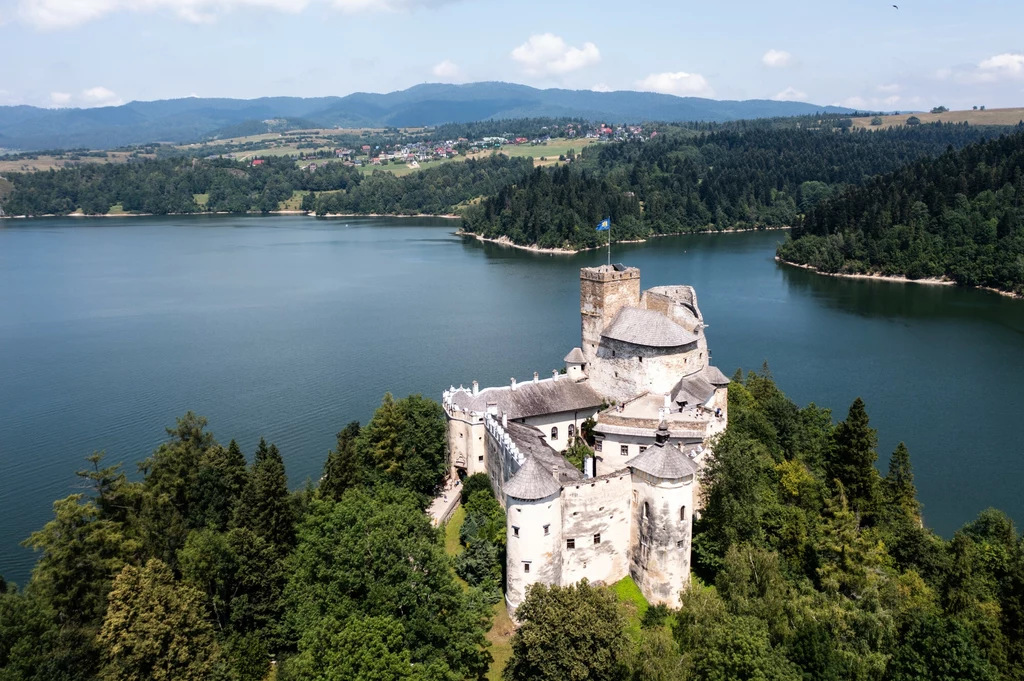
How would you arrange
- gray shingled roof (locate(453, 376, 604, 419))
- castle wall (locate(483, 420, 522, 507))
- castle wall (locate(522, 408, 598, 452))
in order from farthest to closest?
castle wall (locate(522, 408, 598, 452)) < gray shingled roof (locate(453, 376, 604, 419)) < castle wall (locate(483, 420, 522, 507))

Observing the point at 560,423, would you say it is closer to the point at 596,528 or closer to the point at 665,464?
the point at 596,528

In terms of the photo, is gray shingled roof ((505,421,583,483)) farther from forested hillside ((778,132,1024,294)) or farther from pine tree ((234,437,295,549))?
forested hillside ((778,132,1024,294))

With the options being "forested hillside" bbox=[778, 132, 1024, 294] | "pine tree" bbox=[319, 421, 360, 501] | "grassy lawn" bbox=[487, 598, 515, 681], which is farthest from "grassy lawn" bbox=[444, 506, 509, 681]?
"forested hillside" bbox=[778, 132, 1024, 294]

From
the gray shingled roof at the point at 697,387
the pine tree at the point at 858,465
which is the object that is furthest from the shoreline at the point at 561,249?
the pine tree at the point at 858,465

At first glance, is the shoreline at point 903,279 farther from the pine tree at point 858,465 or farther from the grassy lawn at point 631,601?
the grassy lawn at point 631,601

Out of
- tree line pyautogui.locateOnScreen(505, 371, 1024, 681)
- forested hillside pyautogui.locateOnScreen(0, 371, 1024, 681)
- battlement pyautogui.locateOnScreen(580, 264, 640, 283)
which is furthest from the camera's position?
battlement pyautogui.locateOnScreen(580, 264, 640, 283)

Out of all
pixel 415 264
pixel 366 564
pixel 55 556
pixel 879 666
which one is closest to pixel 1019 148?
pixel 415 264

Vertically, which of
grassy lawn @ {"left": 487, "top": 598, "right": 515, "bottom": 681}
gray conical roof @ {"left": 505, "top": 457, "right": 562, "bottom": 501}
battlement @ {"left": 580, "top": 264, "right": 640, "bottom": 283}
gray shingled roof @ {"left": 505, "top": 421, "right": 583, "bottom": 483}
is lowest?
grassy lawn @ {"left": 487, "top": 598, "right": 515, "bottom": 681}

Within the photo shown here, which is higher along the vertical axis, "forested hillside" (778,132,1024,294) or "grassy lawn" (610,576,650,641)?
"forested hillside" (778,132,1024,294)
